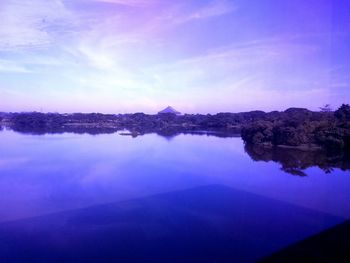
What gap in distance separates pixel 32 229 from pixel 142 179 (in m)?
3.98

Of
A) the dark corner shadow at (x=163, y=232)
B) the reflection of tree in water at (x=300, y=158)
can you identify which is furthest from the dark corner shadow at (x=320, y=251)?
the reflection of tree in water at (x=300, y=158)

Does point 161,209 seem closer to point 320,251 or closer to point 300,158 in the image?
point 320,251

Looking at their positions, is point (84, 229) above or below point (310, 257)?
below

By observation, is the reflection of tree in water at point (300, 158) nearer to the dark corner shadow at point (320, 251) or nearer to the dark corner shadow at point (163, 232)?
the dark corner shadow at point (163, 232)

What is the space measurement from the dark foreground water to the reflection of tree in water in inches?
4.6

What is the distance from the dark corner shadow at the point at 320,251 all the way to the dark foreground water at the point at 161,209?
1127 millimetres

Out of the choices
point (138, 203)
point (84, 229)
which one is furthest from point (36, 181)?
point (84, 229)

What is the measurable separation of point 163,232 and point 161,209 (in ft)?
3.62

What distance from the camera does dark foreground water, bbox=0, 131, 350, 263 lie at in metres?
4.00

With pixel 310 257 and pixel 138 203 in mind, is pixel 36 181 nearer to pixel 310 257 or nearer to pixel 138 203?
→ pixel 138 203

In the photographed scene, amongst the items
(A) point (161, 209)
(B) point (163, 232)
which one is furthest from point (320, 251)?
(A) point (161, 209)

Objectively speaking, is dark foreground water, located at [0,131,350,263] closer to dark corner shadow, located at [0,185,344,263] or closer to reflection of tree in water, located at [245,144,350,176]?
dark corner shadow, located at [0,185,344,263]

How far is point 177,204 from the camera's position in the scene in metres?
6.04

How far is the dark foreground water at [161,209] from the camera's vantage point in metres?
4.00
